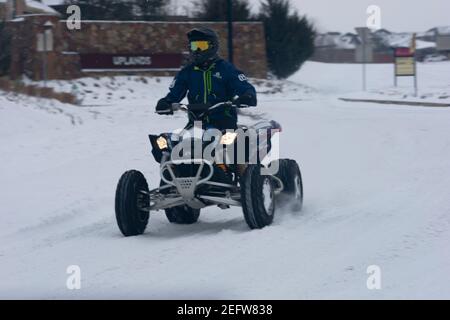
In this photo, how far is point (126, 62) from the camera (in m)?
34.3

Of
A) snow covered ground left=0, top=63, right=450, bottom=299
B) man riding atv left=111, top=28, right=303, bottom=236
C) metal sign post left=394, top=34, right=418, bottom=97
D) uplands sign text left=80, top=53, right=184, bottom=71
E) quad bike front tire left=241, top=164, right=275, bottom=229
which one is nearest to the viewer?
snow covered ground left=0, top=63, right=450, bottom=299

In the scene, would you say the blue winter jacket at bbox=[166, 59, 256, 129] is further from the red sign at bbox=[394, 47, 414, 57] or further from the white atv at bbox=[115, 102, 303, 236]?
the red sign at bbox=[394, 47, 414, 57]

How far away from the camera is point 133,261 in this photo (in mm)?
7949

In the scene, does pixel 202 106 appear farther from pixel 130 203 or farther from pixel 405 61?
pixel 405 61

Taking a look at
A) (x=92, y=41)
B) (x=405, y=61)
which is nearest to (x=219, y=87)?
(x=92, y=41)

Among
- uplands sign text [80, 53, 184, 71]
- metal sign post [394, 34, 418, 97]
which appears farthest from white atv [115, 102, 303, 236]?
metal sign post [394, 34, 418, 97]

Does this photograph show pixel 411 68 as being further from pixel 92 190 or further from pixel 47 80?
pixel 92 190

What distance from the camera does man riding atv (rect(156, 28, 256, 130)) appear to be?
31.1 feet

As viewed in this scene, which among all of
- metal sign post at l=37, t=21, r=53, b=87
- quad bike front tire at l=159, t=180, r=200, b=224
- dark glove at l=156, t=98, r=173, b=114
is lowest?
quad bike front tire at l=159, t=180, r=200, b=224

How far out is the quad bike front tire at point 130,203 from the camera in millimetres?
9156

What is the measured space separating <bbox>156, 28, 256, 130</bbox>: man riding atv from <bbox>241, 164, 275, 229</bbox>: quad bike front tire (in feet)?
2.41

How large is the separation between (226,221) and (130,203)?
1.50 metres

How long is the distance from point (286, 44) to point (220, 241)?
32.2m

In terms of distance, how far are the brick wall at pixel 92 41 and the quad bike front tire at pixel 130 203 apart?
81.0 ft
